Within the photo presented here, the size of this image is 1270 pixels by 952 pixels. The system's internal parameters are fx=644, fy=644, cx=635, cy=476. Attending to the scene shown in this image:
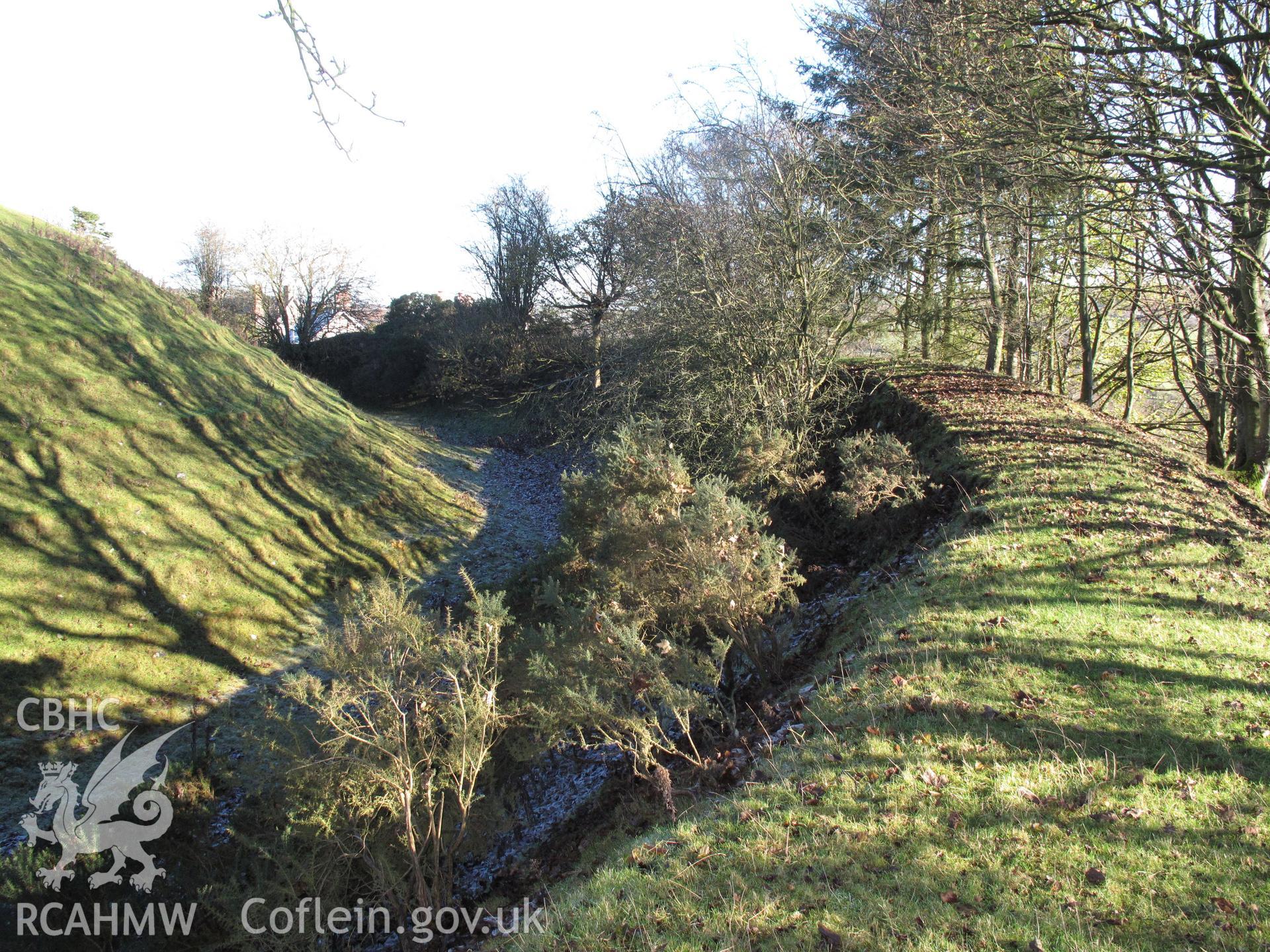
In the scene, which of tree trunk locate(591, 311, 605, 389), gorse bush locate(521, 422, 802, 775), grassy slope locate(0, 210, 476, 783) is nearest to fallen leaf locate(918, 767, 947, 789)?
gorse bush locate(521, 422, 802, 775)

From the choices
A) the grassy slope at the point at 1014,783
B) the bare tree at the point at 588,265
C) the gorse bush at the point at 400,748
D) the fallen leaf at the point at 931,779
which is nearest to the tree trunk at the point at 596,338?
the bare tree at the point at 588,265

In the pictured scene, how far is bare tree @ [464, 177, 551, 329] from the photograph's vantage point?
30.1 m

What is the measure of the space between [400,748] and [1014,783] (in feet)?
15.2

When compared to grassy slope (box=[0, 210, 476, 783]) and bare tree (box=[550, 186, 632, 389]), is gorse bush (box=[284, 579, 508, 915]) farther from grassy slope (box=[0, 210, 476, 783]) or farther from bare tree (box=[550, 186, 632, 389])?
bare tree (box=[550, 186, 632, 389])

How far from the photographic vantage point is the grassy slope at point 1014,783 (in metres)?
3.21

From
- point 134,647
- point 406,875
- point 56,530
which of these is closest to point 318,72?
point 406,875

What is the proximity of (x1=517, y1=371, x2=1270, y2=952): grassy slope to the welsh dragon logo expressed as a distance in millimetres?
4203

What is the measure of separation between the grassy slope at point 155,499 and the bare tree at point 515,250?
1329cm

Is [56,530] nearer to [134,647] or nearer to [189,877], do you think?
[134,647]

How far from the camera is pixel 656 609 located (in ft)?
22.9

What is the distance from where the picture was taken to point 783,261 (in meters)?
11.7

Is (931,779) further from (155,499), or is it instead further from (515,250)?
(515,250)

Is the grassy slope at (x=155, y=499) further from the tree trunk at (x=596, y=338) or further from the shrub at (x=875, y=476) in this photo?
the shrub at (x=875, y=476)

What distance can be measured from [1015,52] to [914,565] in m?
6.07
